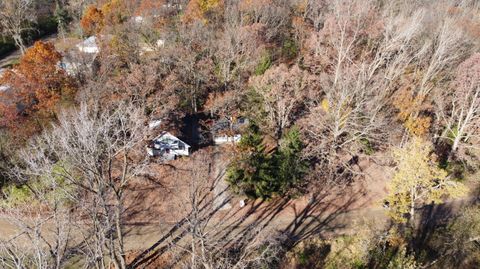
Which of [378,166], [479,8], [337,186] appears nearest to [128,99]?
[337,186]

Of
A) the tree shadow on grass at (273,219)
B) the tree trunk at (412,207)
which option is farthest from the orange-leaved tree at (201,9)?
the tree trunk at (412,207)

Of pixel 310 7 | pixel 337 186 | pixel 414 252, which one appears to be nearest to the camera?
pixel 414 252

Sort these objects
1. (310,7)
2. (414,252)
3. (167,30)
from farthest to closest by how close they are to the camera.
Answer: (310,7), (167,30), (414,252)

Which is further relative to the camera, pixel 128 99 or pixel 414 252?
pixel 128 99

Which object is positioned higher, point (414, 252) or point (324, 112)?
point (324, 112)

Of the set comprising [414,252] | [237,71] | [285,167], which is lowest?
[414,252]

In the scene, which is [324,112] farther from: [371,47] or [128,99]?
[128,99]
